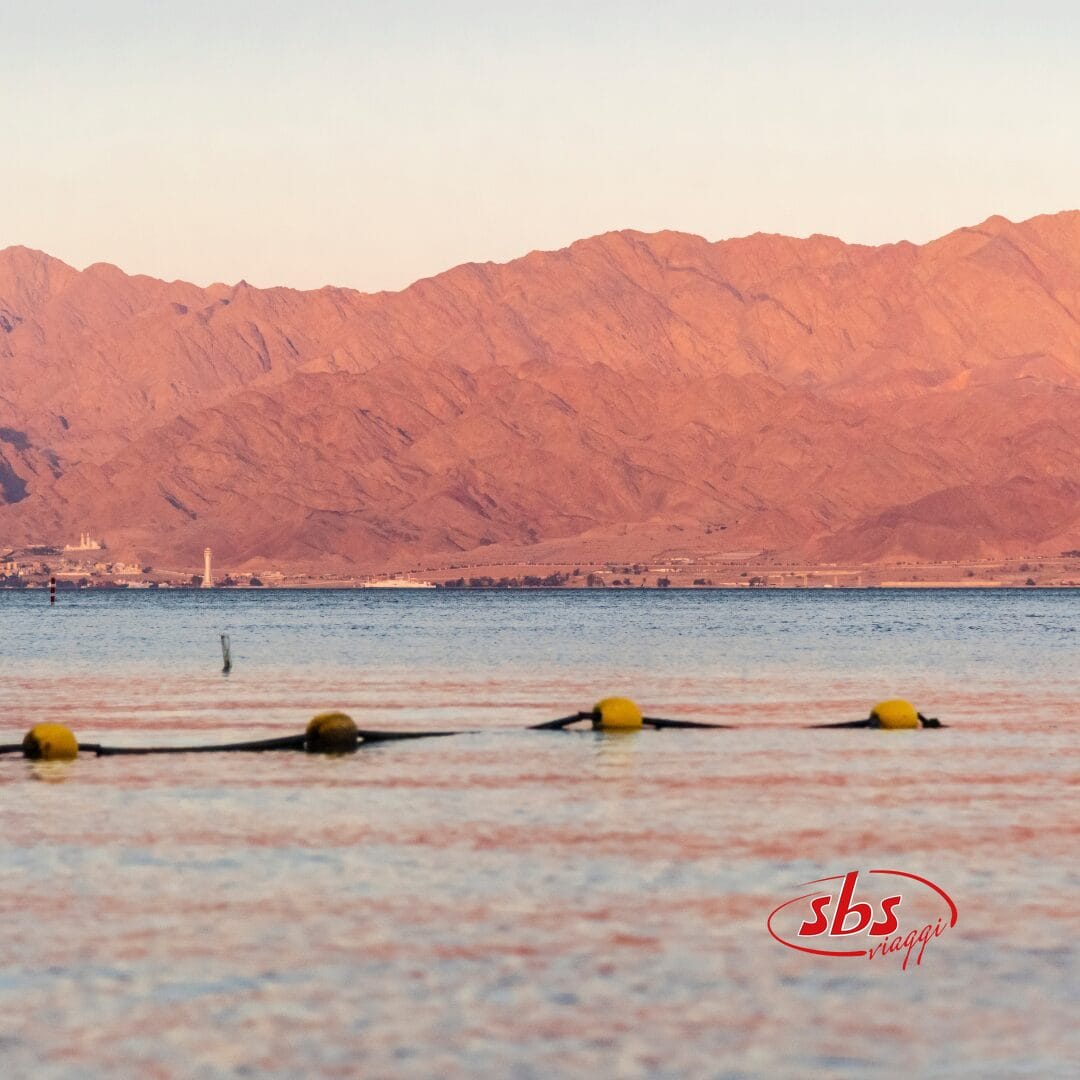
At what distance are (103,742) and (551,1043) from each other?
38.1 meters

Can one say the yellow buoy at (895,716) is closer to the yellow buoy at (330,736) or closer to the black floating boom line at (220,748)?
the black floating boom line at (220,748)

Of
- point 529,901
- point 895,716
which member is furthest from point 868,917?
point 895,716

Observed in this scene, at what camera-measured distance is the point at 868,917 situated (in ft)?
81.3

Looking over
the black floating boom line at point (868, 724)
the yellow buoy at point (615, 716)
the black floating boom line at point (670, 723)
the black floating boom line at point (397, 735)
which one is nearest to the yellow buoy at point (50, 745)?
the black floating boom line at point (397, 735)

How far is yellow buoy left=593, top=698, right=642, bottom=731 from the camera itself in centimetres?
5581

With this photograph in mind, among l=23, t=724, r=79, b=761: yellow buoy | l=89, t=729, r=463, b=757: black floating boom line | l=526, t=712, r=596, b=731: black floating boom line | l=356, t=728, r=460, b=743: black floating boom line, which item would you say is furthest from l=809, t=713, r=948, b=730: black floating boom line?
l=23, t=724, r=79, b=761: yellow buoy

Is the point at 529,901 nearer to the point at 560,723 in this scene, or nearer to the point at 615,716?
the point at 560,723

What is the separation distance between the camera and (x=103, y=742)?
5494cm

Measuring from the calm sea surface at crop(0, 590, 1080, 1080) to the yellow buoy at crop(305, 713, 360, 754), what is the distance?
1.36 meters

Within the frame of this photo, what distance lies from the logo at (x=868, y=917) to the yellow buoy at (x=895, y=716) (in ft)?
94.4

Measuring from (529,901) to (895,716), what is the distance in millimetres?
31890

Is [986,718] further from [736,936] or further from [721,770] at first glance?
[736,936]

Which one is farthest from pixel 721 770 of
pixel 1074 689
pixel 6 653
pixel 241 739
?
pixel 6 653

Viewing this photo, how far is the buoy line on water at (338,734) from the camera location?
48291 mm
